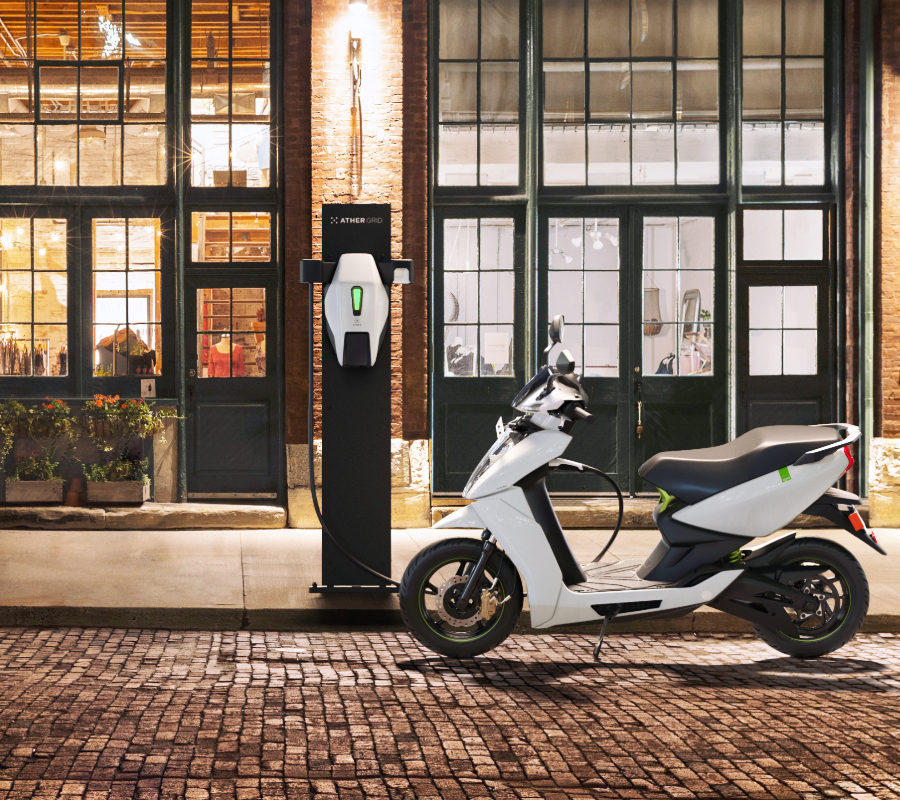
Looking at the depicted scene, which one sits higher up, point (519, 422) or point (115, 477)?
point (519, 422)

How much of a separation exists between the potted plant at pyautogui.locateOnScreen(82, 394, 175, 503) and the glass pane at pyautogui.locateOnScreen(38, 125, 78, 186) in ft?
6.97

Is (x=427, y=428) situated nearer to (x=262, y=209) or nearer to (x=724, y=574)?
(x=262, y=209)

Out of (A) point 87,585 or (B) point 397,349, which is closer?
(A) point 87,585

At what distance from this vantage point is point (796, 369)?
1051 cm

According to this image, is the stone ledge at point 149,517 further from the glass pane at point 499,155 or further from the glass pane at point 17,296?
the glass pane at point 499,155

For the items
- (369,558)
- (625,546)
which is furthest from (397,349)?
(369,558)

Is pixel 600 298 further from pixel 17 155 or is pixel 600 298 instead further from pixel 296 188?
pixel 17 155

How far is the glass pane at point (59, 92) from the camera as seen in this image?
408 inches

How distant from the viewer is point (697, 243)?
1052 centimetres

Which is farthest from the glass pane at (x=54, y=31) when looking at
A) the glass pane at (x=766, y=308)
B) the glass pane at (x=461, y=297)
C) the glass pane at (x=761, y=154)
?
the glass pane at (x=766, y=308)

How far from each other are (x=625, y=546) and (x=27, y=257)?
244 inches

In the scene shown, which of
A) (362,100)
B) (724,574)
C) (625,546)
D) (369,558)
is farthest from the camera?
(362,100)

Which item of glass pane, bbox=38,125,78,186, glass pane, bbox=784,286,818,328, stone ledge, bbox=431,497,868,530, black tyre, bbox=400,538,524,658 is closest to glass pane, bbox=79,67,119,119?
glass pane, bbox=38,125,78,186

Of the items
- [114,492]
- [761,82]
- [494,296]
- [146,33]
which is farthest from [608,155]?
[114,492]
